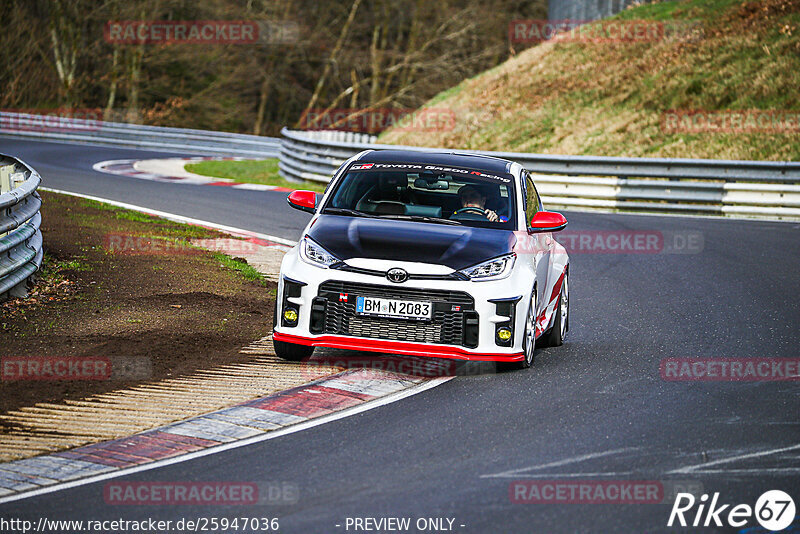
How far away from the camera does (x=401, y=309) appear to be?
320 inches

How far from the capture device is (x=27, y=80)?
4706 cm

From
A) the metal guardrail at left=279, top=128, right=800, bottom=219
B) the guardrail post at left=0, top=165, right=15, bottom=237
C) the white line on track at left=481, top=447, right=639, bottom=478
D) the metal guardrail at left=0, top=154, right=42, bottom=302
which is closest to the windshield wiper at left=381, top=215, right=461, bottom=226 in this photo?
the white line on track at left=481, top=447, right=639, bottom=478

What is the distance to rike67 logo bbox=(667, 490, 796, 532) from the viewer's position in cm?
532

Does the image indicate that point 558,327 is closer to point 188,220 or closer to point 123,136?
point 188,220

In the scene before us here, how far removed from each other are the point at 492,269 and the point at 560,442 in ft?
6.62

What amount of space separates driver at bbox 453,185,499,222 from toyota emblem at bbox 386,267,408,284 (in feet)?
4.44

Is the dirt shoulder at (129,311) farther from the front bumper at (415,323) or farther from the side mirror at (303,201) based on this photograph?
the side mirror at (303,201)

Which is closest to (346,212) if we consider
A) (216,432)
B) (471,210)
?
(471,210)

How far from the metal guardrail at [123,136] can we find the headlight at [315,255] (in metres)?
29.1

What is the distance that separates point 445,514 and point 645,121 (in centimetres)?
2596

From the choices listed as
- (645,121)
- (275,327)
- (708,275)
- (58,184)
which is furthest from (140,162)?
(275,327)

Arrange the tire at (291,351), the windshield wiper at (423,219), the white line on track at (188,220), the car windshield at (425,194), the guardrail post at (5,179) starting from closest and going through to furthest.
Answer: the tire at (291,351)
the windshield wiper at (423,219)
the car windshield at (425,194)
the guardrail post at (5,179)
the white line on track at (188,220)

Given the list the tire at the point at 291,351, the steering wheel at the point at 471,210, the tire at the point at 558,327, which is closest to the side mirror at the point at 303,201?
the tire at the point at 291,351

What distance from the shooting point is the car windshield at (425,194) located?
9.25 metres
